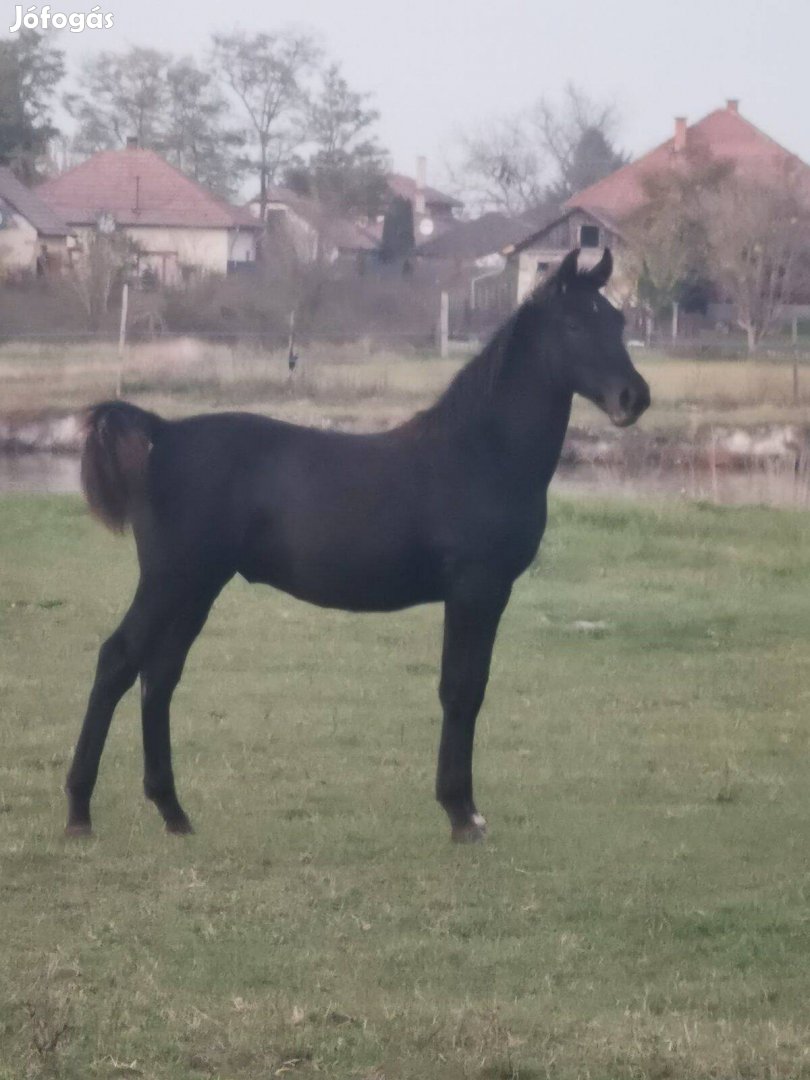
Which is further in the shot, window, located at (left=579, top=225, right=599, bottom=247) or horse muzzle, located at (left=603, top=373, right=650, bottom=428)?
window, located at (left=579, top=225, right=599, bottom=247)

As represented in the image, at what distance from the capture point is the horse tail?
228 inches

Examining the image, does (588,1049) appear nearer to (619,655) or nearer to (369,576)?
(369,576)

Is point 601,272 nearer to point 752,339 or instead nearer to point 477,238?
point 752,339

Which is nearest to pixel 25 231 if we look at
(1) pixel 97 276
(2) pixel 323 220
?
(2) pixel 323 220

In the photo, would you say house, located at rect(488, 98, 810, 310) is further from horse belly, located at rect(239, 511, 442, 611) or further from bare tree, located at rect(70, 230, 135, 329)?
horse belly, located at rect(239, 511, 442, 611)

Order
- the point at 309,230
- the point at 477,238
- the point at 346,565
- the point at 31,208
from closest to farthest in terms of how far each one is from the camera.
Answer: the point at 346,565 → the point at 31,208 → the point at 309,230 → the point at 477,238

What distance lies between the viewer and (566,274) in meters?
5.83

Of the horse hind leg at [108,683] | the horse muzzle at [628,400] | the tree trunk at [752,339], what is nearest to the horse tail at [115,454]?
the horse hind leg at [108,683]

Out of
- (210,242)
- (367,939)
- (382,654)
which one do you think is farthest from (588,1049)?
(210,242)

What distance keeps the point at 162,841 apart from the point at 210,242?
4348 cm

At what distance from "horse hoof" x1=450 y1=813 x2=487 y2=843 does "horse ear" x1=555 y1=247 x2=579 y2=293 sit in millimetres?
1996

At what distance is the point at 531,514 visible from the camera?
5.86 m

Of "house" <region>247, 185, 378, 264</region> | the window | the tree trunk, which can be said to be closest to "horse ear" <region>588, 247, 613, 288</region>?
the tree trunk

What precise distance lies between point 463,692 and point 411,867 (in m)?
0.76
